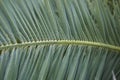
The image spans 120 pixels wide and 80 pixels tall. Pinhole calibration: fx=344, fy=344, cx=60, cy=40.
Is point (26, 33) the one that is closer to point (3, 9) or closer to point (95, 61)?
point (3, 9)

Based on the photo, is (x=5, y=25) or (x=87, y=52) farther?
(x=87, y=52)

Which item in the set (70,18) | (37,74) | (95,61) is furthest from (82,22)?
(37,74)

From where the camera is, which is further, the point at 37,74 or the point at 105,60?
the point at 105,60

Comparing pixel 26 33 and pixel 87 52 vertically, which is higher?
pixel 26 33

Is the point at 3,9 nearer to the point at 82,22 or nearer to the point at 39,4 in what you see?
the point at 39,4

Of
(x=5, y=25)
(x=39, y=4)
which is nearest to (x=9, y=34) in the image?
(x=5, y=25)

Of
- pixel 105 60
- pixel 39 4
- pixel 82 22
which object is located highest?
pixel 39 4
